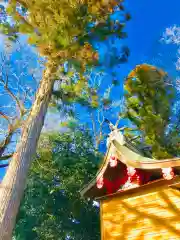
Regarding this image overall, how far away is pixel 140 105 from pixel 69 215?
7.72 meters

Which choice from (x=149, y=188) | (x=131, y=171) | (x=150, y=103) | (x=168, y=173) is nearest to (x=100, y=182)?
(x=131, y=171)

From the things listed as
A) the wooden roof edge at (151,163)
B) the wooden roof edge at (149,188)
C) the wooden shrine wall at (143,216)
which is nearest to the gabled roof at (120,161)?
the wooden roof edge at (151,163)

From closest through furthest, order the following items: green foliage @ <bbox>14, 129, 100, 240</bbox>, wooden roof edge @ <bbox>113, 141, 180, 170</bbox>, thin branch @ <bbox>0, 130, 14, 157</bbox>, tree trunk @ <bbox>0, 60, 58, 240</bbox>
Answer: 1. tree trunk @ <bbox>0, 60, 58, 240</bbox>
2. wooden roof edge @ <bbox>113, 141, 180, 170</bbox>
3. thin branch @ <bbox>0, 130, 14, 157</bbox>
4. green foliage @ <bbox>14, 129, 100, 240</bbox>

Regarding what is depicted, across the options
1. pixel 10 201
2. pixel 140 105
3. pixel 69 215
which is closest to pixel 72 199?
pixel 69 215

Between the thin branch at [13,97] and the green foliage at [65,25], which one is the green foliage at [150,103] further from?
the thin branch at [13,97]

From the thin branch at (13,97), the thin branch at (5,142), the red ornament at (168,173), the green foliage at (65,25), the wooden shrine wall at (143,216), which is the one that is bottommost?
the wooden shrine wall at (143,216)

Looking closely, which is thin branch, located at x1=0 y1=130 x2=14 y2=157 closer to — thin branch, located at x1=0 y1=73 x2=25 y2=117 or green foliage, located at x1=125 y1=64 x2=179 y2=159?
thin branch, located at x1=0 y1=73 x2=25 y2=117

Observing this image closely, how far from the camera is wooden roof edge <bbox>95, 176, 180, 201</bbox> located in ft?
20.6

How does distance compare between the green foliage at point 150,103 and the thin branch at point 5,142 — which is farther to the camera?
the green foliage at point 150,103

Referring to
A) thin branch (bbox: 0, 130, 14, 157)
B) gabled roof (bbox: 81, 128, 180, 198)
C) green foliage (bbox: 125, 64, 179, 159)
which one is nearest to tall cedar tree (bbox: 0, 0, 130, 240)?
thin branch (bbox: 0, 130, 14, 157)

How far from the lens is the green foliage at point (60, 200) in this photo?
592 inches

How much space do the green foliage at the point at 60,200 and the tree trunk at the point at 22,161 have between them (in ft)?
20.8

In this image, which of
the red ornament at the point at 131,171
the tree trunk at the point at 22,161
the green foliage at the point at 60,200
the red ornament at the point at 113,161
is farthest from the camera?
the green foliage at the point at 60,200

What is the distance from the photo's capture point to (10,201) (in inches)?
248
